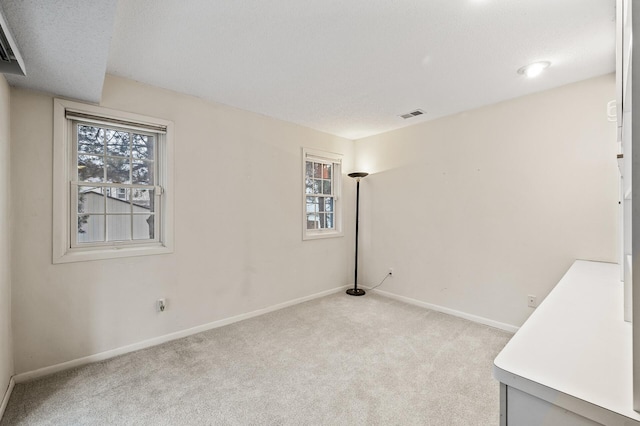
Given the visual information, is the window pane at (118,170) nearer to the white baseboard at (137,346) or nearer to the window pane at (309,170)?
the white baseboard at (137,346)

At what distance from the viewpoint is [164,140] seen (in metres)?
2.81

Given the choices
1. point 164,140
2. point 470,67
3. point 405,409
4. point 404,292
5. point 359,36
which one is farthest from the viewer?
point 404,292

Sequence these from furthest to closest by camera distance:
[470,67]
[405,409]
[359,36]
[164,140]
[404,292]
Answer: [404,292] → [164,140] → [470,67] → [359,36] → [405,409]

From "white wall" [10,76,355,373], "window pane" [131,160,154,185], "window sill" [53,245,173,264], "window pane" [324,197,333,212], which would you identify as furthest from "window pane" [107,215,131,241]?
"window pane" [324,197,333,212]

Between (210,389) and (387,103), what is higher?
(387,103)

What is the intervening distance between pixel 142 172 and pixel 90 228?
0.65 m

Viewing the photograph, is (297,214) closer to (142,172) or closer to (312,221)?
(312,221)

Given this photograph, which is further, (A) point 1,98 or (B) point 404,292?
(B) point 404,292

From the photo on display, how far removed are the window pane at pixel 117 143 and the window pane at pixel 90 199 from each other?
0.36 meters

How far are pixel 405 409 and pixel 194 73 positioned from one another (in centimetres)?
301

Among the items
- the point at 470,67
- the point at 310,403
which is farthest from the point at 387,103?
the point at 310,403

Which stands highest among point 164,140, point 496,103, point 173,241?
point 496,103

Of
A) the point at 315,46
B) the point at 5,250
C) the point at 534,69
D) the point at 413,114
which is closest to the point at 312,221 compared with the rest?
the point at 413,114

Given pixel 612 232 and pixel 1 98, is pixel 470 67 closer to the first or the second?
pixel 612 232
